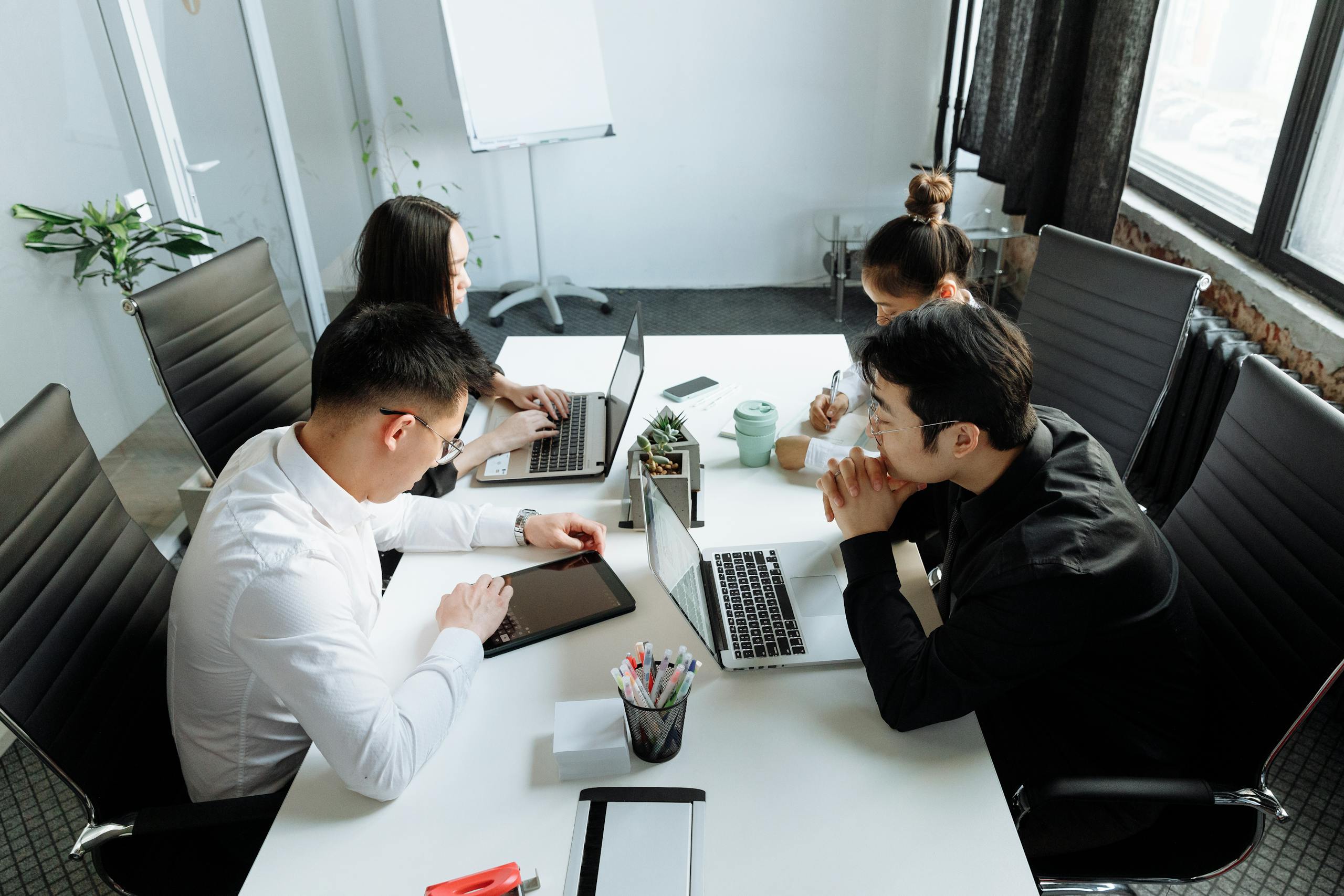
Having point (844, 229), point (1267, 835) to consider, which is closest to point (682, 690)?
point (1267, 835)

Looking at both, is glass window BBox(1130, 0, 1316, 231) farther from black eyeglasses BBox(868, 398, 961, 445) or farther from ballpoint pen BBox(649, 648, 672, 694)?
ballpoint pen BBox(649, 648, 672, 694)

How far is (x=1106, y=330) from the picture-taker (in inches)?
79.4

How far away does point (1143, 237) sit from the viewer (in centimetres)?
324

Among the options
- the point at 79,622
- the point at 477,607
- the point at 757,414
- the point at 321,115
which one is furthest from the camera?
the point at 321,115

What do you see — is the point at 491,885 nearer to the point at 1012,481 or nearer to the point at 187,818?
the point at 187,818

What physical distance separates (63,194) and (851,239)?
3.18m

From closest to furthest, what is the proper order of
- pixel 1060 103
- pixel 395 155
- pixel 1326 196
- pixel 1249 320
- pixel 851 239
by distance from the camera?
pixel 1326 196
pixel 1249 320
pixel 1060 103
pixel 851 239
pixel 395 155

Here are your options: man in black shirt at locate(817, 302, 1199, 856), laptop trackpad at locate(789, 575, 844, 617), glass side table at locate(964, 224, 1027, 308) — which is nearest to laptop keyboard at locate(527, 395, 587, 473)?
laptop trackpad at locate(789, 575, 844, 617)

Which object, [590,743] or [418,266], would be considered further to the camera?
[418,266]

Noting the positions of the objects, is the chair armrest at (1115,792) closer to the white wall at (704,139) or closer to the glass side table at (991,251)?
the glass side table at (991,251)

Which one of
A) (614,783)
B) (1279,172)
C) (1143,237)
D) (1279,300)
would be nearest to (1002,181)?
(1143,237)

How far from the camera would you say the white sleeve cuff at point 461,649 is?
125cm

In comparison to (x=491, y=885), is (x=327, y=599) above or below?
above

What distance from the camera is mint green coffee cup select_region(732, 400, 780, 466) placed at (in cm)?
178
